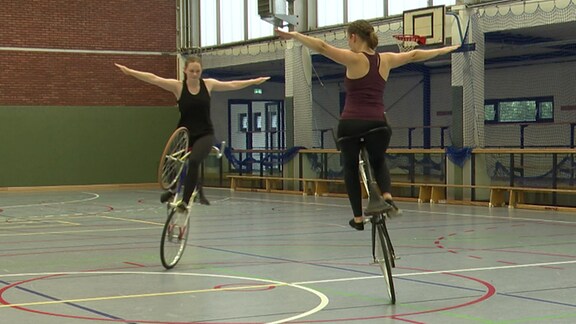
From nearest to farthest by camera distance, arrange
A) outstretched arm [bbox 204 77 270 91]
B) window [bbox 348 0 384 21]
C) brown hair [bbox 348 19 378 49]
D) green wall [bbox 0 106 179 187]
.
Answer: brown hair [bbox 348 19 378 49] < outstretched arm [bbox 204 77 270 91] < window [bbox 348 0 384 21] < green wall [bbox 0 106 179 187]

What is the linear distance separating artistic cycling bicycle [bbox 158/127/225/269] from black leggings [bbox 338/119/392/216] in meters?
2.56

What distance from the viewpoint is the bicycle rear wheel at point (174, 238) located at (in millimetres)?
9398

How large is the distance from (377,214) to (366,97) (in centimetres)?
90

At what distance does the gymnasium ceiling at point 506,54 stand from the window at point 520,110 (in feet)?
4.06

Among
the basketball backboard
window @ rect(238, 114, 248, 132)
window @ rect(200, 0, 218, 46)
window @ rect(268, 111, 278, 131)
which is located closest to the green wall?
window @ rect(200, 0, 218, 46)

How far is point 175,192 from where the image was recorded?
955cm

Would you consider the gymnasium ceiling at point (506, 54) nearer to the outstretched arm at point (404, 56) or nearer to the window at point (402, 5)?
the window at point (402, 5)

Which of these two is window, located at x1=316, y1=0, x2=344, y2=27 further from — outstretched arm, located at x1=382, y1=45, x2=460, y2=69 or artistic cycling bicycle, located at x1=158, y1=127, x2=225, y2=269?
outstretched arm, located at x1=382, y1=45, x2=460, y2=69

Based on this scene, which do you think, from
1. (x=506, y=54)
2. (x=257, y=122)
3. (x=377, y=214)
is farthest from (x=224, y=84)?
(x=257, y=122)

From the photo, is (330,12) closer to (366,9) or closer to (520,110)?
Answer: (366,9)

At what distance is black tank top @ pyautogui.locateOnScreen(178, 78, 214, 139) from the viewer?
9398 mm

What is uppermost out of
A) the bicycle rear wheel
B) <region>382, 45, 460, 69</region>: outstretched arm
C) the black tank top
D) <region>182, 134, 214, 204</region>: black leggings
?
<region>382, 45, 460, 69</region>: outstretched arm

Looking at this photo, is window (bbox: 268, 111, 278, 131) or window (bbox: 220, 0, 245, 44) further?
window (bbox: 268, 111, 278, 131)

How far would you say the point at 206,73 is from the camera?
30.3 meters
